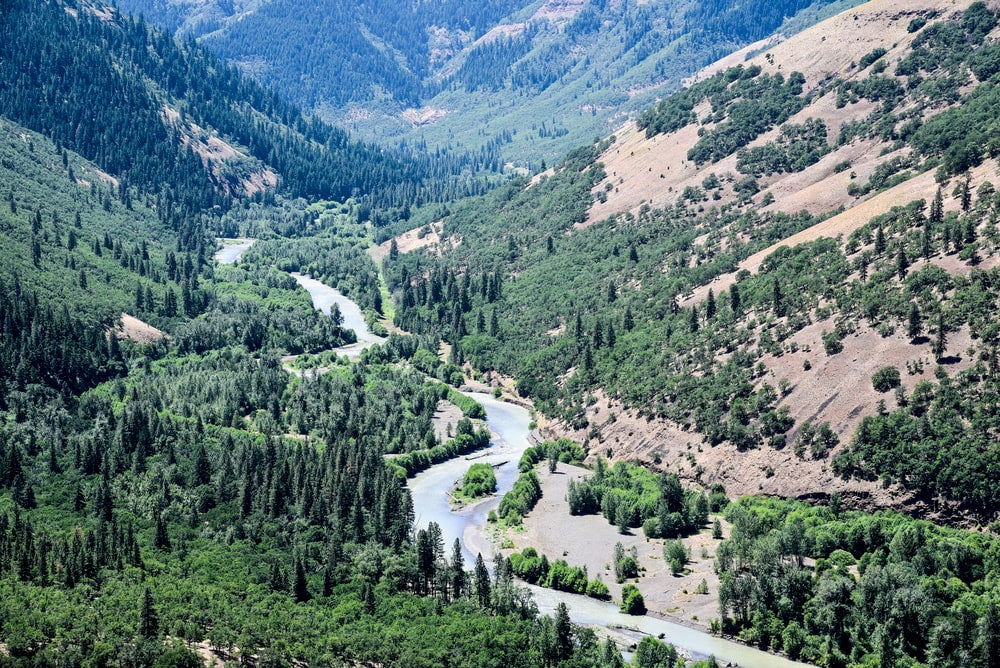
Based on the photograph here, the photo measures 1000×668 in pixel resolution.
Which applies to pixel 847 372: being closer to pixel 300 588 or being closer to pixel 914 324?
pixel 914 324

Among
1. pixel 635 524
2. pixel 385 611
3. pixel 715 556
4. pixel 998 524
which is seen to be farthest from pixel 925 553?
pixel 385 611

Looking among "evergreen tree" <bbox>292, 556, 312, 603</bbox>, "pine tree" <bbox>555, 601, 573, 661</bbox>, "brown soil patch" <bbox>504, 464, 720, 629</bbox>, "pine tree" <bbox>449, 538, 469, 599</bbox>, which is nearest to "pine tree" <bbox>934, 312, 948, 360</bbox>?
"brown soil patch" <bbox>504, 464, 720, 629</bbox>

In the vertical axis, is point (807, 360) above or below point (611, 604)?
above

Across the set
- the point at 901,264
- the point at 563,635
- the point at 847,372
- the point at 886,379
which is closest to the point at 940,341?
the point at 886,379

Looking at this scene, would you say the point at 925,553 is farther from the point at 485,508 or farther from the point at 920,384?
the point at 485,508

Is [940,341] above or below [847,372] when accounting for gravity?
above

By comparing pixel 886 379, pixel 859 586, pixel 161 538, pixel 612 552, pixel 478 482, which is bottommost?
pixel 859 586

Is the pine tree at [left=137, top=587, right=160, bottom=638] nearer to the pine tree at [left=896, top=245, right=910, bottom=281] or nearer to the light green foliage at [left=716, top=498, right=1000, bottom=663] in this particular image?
the light green foliage at [left=716, top=498, right=1000, bottom=663]
